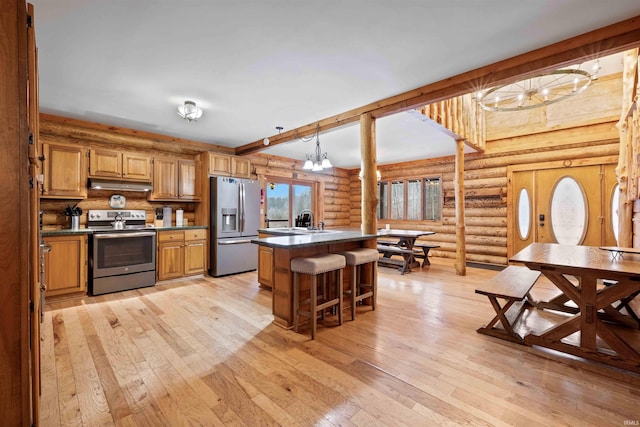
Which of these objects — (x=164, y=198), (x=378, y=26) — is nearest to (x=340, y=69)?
(x=378, y=26)

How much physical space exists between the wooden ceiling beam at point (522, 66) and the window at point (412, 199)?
4505 millimetres

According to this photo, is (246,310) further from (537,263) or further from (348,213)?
(348,213)

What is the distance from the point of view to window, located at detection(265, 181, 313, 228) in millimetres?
7062

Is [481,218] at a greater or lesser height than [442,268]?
greater

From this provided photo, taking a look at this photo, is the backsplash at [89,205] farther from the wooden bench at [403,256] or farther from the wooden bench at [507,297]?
the wooden bench at [507,297]

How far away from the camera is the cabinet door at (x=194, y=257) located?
16.3ft

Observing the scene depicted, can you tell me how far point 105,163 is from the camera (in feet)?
14.5

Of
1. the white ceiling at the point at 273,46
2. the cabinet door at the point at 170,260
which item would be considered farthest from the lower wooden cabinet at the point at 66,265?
the white ceiling at the point at 273,46

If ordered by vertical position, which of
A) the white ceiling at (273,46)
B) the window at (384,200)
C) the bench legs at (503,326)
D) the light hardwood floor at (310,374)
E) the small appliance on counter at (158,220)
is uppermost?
the white ceiling at (273,46)

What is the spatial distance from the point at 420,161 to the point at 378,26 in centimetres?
600

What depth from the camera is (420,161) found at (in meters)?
7.70

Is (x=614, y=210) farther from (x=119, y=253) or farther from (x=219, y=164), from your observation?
(x=119, y=253)

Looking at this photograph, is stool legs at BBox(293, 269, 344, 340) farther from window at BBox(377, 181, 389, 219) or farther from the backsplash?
window at BBox(377, 181, 389, 219)

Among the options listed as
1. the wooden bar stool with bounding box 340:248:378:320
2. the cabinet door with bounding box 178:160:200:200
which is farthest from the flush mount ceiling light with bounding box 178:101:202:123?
the wooden bar stool with bounding box 340:248:378:320
